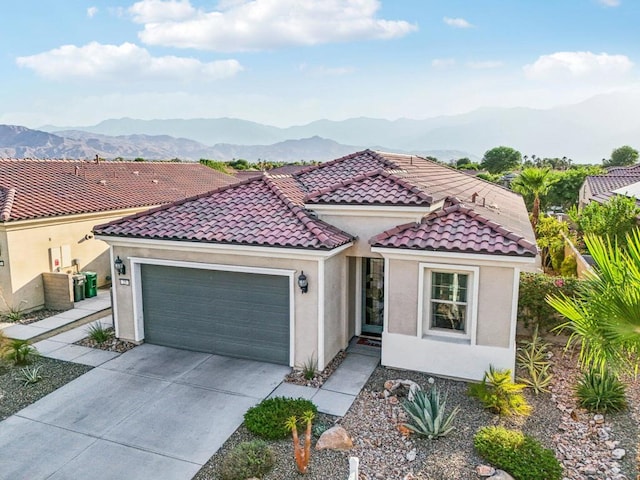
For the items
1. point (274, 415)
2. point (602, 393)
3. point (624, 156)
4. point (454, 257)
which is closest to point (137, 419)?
point (274, 415)

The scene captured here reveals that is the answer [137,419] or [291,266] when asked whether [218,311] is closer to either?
[291,266]

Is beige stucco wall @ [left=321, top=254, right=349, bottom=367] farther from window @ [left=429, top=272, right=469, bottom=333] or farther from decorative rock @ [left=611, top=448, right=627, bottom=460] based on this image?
decorative rock @ [left=611, top=448, right=627, bottom=460]

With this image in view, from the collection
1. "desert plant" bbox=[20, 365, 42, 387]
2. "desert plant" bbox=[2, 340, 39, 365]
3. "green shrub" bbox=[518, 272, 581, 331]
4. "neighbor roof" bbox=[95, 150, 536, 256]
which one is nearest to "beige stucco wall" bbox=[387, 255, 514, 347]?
"neighbor roof" bbox=[95, 150, 536, 256]

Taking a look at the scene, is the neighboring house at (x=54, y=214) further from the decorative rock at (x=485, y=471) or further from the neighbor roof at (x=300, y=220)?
the decorative rock at (x=485, y=471)

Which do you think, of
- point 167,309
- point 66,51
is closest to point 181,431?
point 167,309

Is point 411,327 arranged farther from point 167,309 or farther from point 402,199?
point 167,309

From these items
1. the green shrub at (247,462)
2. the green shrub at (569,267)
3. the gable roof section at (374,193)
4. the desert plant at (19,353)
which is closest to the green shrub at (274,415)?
the green shrub at (247,462)
